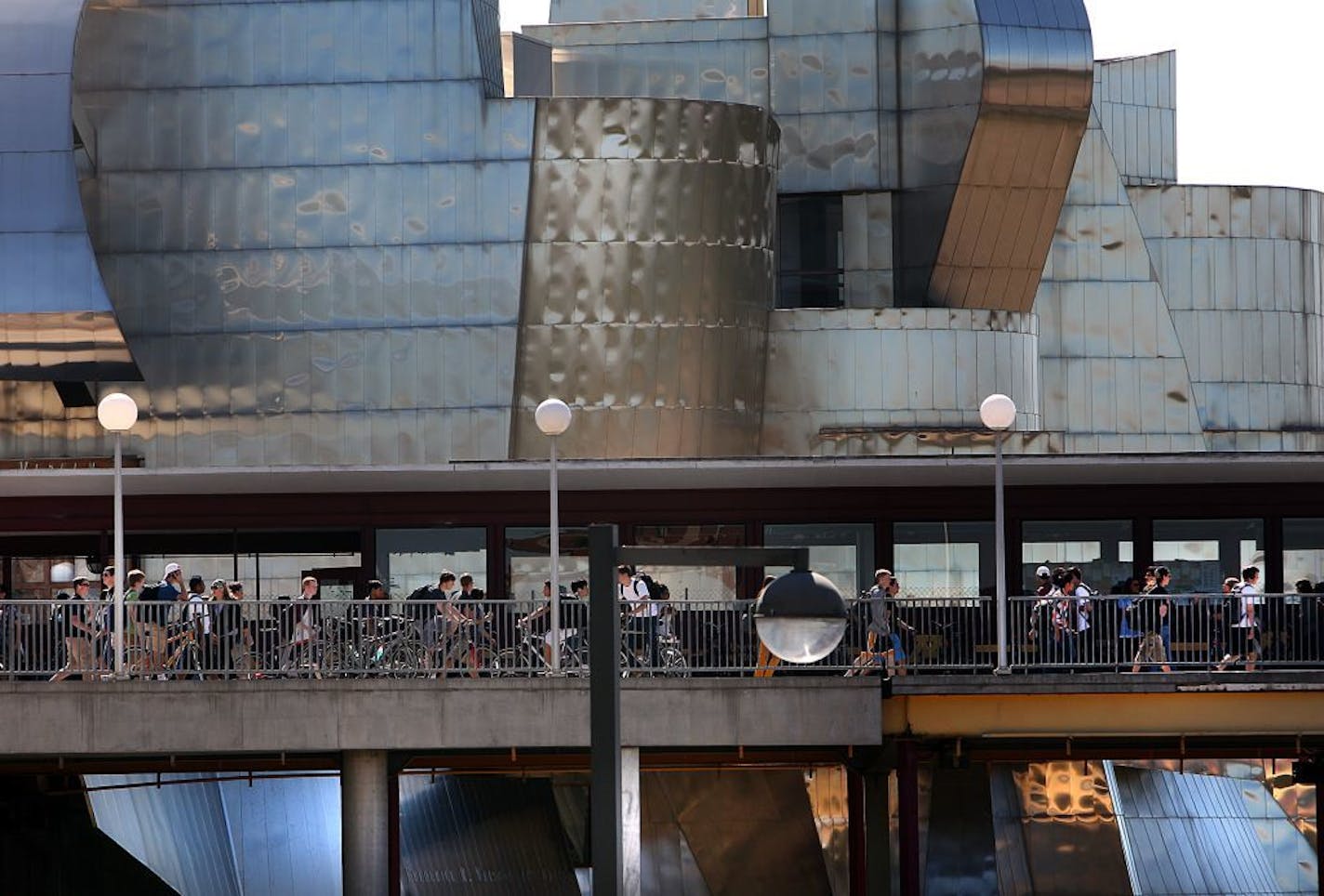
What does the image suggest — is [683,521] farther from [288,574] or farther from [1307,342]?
[1307,342]

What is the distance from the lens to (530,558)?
1475 inches

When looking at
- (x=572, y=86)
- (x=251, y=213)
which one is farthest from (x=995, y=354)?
(x=251, y=213)

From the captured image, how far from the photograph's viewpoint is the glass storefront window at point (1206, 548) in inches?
1453

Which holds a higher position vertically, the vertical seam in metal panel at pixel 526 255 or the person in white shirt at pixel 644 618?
the vertical seam in metal panel at pixel 526 255

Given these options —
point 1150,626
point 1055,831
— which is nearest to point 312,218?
point 1055,831

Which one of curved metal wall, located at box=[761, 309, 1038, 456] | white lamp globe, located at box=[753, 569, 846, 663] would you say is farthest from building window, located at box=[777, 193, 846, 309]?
white lamp globe, located at box=[753, 569, 846, 663]

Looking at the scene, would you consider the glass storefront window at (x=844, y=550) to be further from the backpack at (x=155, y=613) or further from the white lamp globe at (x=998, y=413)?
the backpack at (x=155, y=613)

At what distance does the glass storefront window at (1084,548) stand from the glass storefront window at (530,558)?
23.3 ft

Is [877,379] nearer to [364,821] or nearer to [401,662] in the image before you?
[364,821]

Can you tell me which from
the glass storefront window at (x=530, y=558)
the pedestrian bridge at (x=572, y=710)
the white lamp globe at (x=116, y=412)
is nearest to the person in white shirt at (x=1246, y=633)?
the pedestrian bridge at (x=572, y=710)

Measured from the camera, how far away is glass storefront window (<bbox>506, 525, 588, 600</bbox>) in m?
37.3

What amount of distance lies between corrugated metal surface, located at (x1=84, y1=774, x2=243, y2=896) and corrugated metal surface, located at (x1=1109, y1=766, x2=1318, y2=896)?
1678cm

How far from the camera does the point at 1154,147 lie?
57.0 meters

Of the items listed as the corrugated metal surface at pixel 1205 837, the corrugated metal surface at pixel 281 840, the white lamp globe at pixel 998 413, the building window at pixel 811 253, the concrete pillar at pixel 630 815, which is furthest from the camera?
the building window at pixel 811 253
